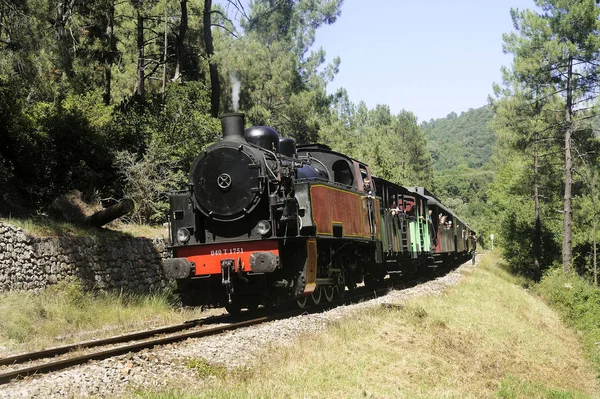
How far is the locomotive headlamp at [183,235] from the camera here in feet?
38.8

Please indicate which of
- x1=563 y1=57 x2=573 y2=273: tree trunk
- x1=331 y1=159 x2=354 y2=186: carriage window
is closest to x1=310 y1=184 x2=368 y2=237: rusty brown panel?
x1=331 y1=159 x2=354 y2=186: carriage window

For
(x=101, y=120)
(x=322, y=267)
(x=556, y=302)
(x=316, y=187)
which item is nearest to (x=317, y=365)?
(x=316, y=187)

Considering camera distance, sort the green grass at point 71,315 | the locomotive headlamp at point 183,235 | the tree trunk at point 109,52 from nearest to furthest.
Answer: the green grass at point 71,315 < the locomotive headlamp at point 183,235 < the tree trunk at point 109,52

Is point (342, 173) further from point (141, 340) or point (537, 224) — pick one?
point (537, 224)

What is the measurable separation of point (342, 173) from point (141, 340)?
258 inches

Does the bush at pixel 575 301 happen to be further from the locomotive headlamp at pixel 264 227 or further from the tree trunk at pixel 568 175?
the locomotive headlamp at pixel 264 227

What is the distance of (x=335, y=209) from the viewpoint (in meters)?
13.1

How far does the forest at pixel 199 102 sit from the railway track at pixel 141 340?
5298 mm

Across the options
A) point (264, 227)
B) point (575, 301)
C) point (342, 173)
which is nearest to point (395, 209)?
point (342, 173)

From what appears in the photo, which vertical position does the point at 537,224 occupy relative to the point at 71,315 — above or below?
above

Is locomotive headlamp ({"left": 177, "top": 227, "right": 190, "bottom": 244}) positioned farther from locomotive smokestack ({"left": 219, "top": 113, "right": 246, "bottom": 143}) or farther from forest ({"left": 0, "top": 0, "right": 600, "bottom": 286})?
forest ({"left": 0, "top": 0, "right": 600, "bottom": 286})

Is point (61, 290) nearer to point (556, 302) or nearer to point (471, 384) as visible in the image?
point (471, 384)

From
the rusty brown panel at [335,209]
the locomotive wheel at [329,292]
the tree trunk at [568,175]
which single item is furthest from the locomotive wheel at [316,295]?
the tree trunk at [568,175]

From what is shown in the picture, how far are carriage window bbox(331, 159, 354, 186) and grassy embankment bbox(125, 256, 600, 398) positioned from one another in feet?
10.6
